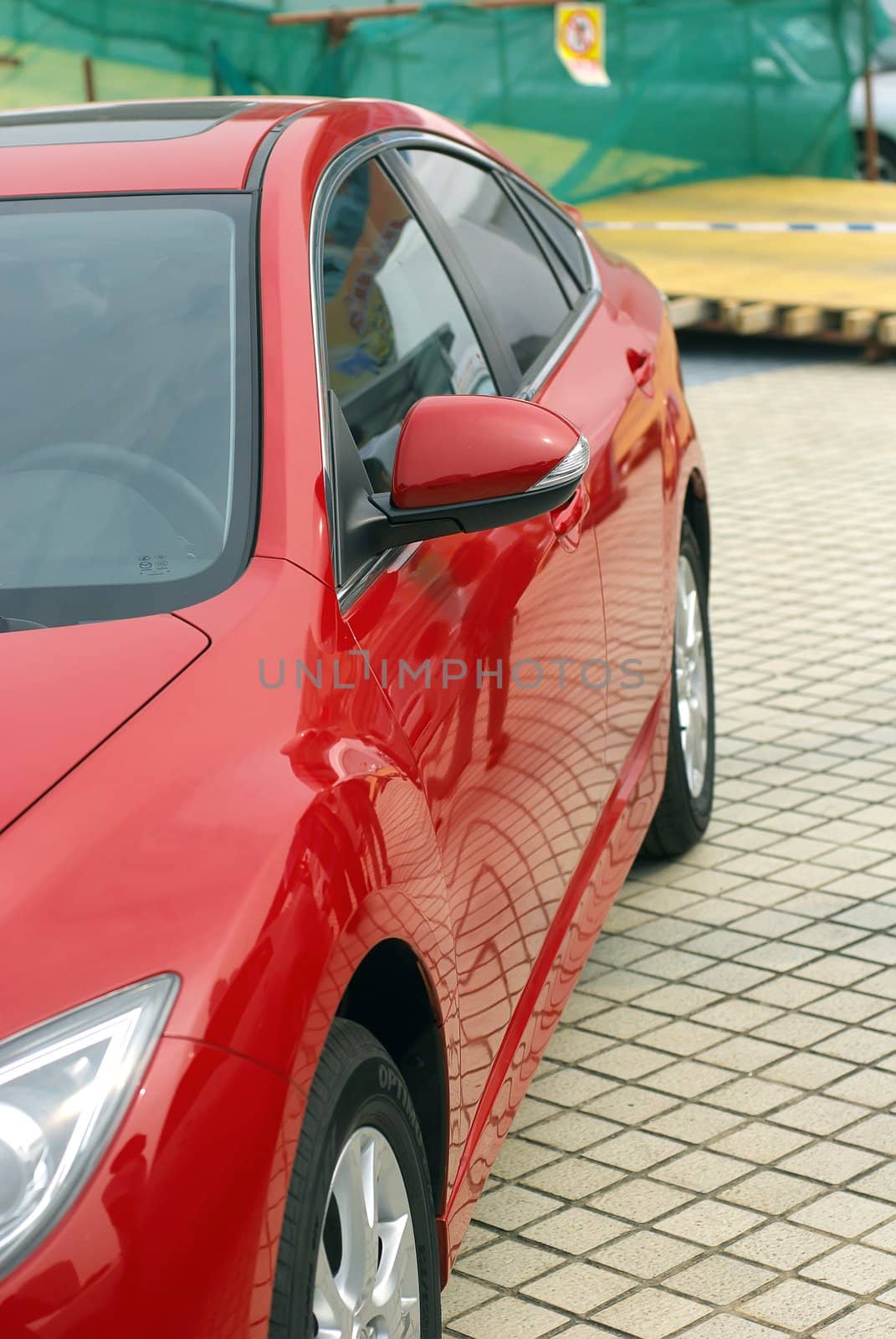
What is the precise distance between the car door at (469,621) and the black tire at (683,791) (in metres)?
0.88

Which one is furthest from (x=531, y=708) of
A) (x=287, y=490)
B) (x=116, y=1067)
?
(x=116, y=1067)

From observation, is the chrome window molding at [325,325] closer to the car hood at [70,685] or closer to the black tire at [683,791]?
the car hood at [70,685]

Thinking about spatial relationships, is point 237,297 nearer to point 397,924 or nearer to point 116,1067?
point 397,924

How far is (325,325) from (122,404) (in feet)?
1.07

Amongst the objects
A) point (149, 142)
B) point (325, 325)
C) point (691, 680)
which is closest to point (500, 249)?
point (149, 142)

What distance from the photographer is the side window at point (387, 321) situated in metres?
2.86

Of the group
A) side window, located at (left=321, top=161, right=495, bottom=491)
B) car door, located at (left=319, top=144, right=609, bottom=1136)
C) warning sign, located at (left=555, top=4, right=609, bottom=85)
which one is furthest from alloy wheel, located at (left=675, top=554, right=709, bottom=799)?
warning sign, located at (left=555, top=4, right=609, bottom=85)

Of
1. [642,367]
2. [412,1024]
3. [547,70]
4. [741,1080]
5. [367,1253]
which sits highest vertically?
[642,367]

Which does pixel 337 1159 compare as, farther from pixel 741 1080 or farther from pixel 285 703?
pixel 741 1080

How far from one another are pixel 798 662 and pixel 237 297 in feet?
12.0

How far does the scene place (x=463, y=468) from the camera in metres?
2.29

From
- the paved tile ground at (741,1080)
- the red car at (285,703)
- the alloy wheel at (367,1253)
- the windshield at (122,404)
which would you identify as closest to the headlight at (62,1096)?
the red car at (285,703)

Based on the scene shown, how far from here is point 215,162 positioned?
2668mm

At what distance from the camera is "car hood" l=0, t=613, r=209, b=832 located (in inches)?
70.8
